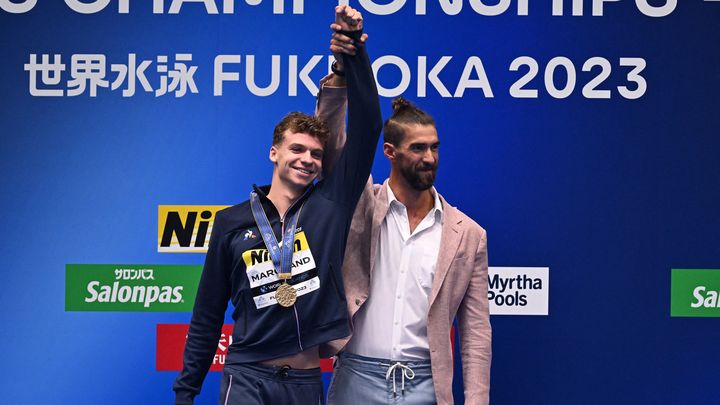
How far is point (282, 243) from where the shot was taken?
2.59m

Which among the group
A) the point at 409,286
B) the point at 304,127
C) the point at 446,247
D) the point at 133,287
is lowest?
the point at 133,287

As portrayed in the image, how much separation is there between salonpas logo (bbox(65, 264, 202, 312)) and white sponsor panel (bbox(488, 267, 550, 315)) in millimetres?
1214

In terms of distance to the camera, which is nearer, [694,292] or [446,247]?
[446,247]

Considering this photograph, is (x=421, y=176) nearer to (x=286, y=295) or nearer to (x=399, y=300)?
(x=399, y=300)

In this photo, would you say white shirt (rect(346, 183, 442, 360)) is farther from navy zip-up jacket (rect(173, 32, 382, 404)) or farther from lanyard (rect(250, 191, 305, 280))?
lanyard (rect(250, 191, 305, 280))

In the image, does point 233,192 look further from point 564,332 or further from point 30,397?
point 564,332

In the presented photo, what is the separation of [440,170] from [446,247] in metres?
0.87

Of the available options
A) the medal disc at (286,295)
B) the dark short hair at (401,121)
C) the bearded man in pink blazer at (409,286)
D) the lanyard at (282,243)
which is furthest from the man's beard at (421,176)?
the medal disc at (286,295)

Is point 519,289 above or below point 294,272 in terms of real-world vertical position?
below

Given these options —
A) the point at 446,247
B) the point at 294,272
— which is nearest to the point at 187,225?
the point at 294,272

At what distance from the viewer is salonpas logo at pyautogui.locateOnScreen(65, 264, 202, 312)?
3621 mm

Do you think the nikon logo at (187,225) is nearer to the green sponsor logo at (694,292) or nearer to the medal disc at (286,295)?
the medal disc at (286,295)

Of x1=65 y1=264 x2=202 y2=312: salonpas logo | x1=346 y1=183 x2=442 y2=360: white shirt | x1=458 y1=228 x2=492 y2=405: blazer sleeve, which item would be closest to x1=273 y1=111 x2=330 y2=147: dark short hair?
x1=346 y1=183 x2=442 y2=360: white shirt

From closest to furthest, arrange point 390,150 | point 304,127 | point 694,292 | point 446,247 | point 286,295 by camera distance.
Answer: point 286,295 < point 304,127 < point 446,247 < point 390,150 < point 694,292
